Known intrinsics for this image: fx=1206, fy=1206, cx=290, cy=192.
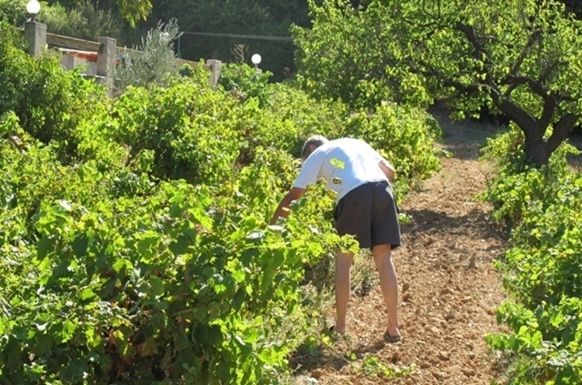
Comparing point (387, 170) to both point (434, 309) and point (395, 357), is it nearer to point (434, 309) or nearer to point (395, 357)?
point (395, 357)

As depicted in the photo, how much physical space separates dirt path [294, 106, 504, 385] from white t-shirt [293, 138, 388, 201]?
0.98m

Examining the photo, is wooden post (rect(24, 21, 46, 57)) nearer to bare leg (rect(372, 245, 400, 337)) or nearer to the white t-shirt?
the white t-shirt

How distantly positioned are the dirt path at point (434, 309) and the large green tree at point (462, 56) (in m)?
1.53

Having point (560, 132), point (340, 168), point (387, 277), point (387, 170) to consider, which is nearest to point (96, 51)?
point (560, 132)

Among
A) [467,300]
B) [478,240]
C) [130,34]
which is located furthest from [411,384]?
[130,34]

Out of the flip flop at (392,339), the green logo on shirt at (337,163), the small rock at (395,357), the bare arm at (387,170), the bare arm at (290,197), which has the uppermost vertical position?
the green logo on shirt at (337,163)

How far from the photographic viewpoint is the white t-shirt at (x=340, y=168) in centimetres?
724

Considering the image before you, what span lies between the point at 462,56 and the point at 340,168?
799cm

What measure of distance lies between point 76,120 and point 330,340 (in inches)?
191

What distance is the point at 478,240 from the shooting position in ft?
38.9

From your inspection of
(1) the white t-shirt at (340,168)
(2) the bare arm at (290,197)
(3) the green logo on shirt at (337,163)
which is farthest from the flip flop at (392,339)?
(3) the green logo on shirt at (337,163)

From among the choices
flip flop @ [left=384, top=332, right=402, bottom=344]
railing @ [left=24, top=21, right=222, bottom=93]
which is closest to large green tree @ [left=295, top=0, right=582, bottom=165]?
railing @ [left=24, top=21, right=222, bottom=93]

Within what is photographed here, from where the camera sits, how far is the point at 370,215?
7.32m

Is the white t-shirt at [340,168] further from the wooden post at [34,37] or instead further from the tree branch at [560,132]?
the wooden post at [34,37]
